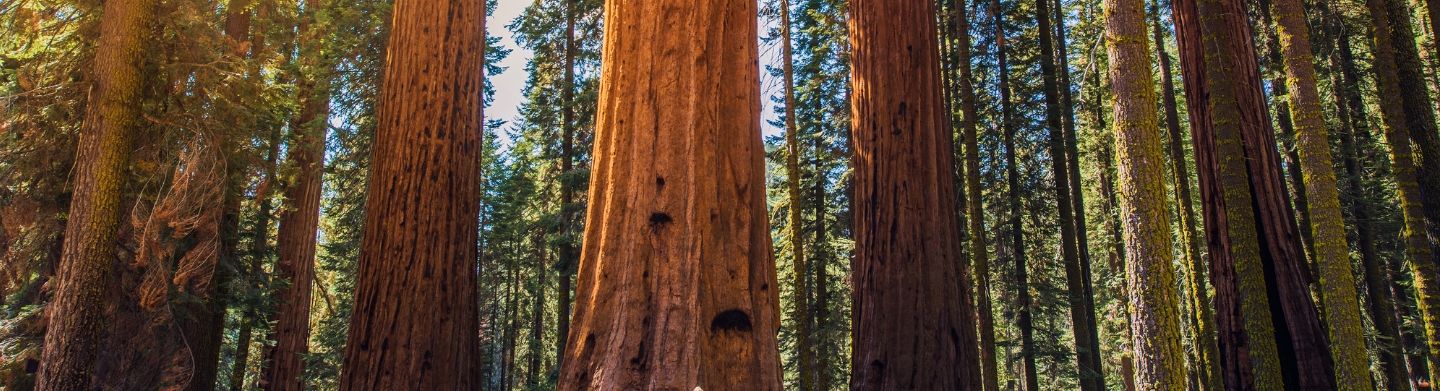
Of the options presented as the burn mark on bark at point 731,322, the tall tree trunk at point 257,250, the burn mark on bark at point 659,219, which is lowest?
the burn mark on bark at point 731,322

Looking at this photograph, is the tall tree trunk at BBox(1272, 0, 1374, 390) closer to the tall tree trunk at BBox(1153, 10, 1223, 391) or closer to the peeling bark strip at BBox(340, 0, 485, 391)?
the tall tree trunk at BBox(1153, 10, 1223, 391)

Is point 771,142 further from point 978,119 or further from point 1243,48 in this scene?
point 1243,48

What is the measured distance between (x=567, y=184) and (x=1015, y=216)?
9.76 metres

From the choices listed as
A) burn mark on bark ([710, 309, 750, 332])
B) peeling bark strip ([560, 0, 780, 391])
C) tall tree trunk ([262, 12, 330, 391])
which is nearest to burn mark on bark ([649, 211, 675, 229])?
peeling bark strip ([560, 0, 780, 391])

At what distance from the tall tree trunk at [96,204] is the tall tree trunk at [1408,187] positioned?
14943 mm

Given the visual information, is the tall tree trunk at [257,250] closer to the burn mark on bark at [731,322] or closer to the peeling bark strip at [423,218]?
the peeling bark strip at [423,218]

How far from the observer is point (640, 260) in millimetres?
2627

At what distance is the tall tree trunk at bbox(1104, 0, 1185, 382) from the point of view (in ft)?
21.8

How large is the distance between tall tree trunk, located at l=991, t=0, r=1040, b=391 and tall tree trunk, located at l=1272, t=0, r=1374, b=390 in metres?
7.33

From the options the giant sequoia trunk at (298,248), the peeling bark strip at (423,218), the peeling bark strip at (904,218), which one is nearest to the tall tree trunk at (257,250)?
the giant sequoia trunk at (298,248)

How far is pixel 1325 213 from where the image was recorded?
7.05 meters

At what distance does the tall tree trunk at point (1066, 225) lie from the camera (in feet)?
45.6

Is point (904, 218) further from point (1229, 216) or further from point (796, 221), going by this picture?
point (796, 221)

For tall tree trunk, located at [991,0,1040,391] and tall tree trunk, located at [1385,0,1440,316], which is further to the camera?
tall tree trunk, located at [991,0,1040,391]
